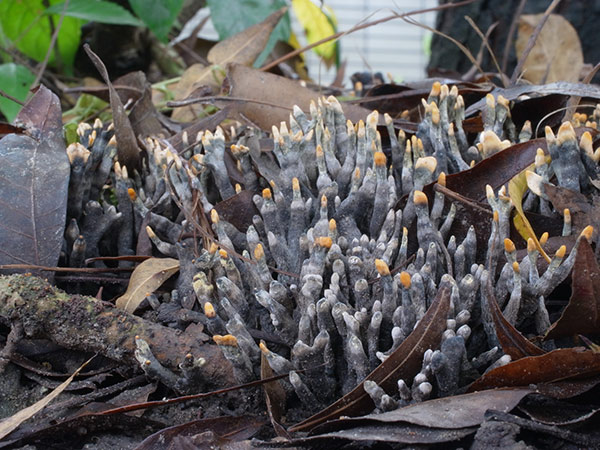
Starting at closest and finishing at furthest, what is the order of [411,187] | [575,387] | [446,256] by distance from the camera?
[575,387] → [446,256] → [411,187]

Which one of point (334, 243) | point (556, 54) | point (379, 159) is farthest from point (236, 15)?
point (334, 243)

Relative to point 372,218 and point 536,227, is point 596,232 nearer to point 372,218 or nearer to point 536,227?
point 536,227

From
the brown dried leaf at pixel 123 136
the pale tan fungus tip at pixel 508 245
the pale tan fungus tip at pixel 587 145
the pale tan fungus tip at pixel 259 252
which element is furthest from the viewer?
the brown dried leaf at pixel 123 136

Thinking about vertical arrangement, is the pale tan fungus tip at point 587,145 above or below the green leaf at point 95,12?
below

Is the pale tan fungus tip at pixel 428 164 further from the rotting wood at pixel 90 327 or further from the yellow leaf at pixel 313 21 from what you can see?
the yellow leaf at pixel 313 21

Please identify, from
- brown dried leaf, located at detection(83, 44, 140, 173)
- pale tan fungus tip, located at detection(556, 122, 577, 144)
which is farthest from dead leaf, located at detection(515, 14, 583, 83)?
brown dried leaf, located at detection(83, 44, 140, 173)

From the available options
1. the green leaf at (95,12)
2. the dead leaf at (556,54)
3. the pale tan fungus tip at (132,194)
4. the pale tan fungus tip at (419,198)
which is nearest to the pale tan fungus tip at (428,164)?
the pale tan fungus tip at (419,198)

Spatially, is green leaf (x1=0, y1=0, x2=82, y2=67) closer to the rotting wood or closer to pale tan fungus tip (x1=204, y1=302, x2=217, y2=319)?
the rotting wood

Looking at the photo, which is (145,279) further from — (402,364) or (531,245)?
(531,245)

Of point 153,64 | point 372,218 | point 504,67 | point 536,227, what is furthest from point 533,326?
point 153,64
